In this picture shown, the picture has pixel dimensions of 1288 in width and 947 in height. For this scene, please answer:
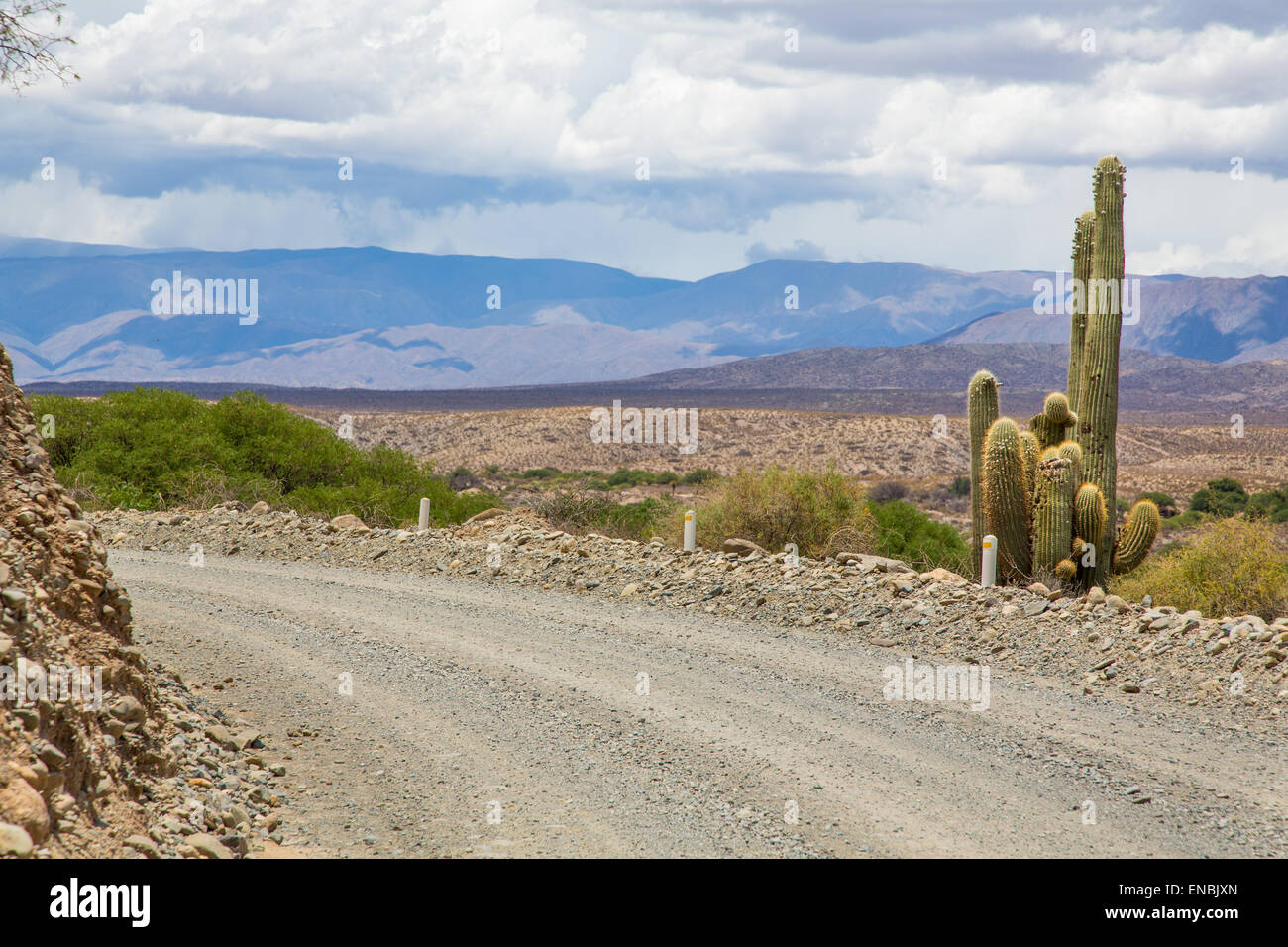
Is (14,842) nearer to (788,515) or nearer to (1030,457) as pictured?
(1030,457)

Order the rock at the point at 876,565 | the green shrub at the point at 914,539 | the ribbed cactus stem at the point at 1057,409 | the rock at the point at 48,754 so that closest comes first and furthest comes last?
1. the rock at the point at 48,754
2. the rock at the point at 876,565
3. the ribbed cactus stem at the point at 1057,409
4. the green shrub at the point at 914,539

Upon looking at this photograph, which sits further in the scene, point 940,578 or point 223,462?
point 223,462

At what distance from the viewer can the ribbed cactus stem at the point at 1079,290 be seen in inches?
640

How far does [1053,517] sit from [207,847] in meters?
11.5

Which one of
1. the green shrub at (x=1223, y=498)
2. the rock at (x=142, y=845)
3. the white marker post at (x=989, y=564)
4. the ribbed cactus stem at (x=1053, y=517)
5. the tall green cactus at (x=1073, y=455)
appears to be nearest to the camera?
the rock at (x=142, y=845)

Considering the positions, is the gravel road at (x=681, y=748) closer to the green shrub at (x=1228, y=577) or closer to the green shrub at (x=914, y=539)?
the green shrub at (x=1228, y=577)

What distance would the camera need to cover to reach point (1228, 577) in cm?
1288

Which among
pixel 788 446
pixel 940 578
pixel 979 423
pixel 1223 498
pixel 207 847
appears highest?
pixel 979 423

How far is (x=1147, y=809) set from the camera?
6402mm

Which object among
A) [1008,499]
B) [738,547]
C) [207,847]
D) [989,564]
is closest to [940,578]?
[989,564]

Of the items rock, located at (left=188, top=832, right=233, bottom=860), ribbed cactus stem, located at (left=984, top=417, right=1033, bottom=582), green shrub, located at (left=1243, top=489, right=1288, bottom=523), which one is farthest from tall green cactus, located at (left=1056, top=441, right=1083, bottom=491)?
green shrub, located at (left=1243, top=489, right=1288, bottom=523)

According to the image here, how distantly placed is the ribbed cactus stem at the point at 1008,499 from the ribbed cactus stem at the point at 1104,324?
174 cm

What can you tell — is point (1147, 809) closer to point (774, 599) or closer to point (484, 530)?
point (774, 599)

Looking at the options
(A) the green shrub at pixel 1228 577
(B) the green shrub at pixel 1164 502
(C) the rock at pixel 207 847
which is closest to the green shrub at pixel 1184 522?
(B) the green shrub at pixel 1164 502
